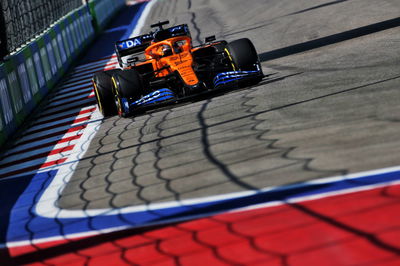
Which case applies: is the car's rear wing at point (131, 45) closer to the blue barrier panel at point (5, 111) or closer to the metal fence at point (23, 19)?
the blue barrier panel at point (5, 111)

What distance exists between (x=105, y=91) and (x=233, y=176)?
5013 millimetres

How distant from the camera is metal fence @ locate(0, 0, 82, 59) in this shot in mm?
13281

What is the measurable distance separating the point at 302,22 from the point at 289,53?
4.40 m

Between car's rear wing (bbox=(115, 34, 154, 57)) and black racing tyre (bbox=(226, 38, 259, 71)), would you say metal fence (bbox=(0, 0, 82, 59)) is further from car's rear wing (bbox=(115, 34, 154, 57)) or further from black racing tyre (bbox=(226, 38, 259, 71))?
black racing tyre (bbox=(226, 38, 259, 71))

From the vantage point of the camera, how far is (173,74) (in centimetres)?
1027

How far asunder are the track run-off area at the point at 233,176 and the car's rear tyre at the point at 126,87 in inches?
9.4

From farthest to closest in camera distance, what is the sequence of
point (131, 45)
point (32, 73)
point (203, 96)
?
point (32, 73), point (131, 45), point (203, 96)

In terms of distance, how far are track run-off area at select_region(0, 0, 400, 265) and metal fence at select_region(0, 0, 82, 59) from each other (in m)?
2.12

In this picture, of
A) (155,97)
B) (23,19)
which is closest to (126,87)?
(155,97)

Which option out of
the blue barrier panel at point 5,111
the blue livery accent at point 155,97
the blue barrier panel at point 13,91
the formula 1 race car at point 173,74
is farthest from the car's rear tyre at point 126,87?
the blue barrier panel at point 13,91

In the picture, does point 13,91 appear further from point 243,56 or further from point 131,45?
point 243,56

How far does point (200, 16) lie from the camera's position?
2708 centimetres

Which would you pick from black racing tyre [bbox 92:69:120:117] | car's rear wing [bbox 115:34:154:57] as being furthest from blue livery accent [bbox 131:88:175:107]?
car's rear wing [bbox 115:34:154:57]

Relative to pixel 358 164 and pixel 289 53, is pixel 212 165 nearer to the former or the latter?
pixel 358 164
